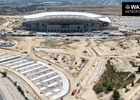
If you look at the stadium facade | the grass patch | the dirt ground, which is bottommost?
the grass patch

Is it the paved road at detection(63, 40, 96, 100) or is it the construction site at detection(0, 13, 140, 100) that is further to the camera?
the construction site at detection(0, 13, 140, 100)

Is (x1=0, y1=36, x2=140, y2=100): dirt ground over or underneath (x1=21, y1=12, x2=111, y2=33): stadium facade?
underneath

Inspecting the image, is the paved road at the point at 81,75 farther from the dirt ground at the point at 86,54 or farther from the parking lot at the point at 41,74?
the parking lot at the point at 41,74

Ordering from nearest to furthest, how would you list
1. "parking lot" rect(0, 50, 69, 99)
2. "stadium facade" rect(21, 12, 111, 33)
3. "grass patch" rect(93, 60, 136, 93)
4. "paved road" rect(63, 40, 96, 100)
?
"paved road" rect(63, 40, 96, 100) → "grass patch" rect(93, 60, 136, 93) → "parking lot" rect(0, 50, 69, 99) → "stadium facade" rect(21, 12, 111, 33)

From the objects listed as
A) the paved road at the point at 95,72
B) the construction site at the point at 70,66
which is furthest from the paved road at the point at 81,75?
the paved road at the point at 95,72

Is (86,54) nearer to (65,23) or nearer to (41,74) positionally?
(41,74)

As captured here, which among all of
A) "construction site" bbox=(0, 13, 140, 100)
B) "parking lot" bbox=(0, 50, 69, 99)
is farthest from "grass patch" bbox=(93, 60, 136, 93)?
"parking lot" bbox=(0, 50, 69, 99)

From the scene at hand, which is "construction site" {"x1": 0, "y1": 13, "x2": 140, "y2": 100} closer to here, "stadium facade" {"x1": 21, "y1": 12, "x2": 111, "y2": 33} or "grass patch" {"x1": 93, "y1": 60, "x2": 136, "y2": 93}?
"grass patch" {"x1": 93, "y1": 60, "x2": 136, "y2": 93}
